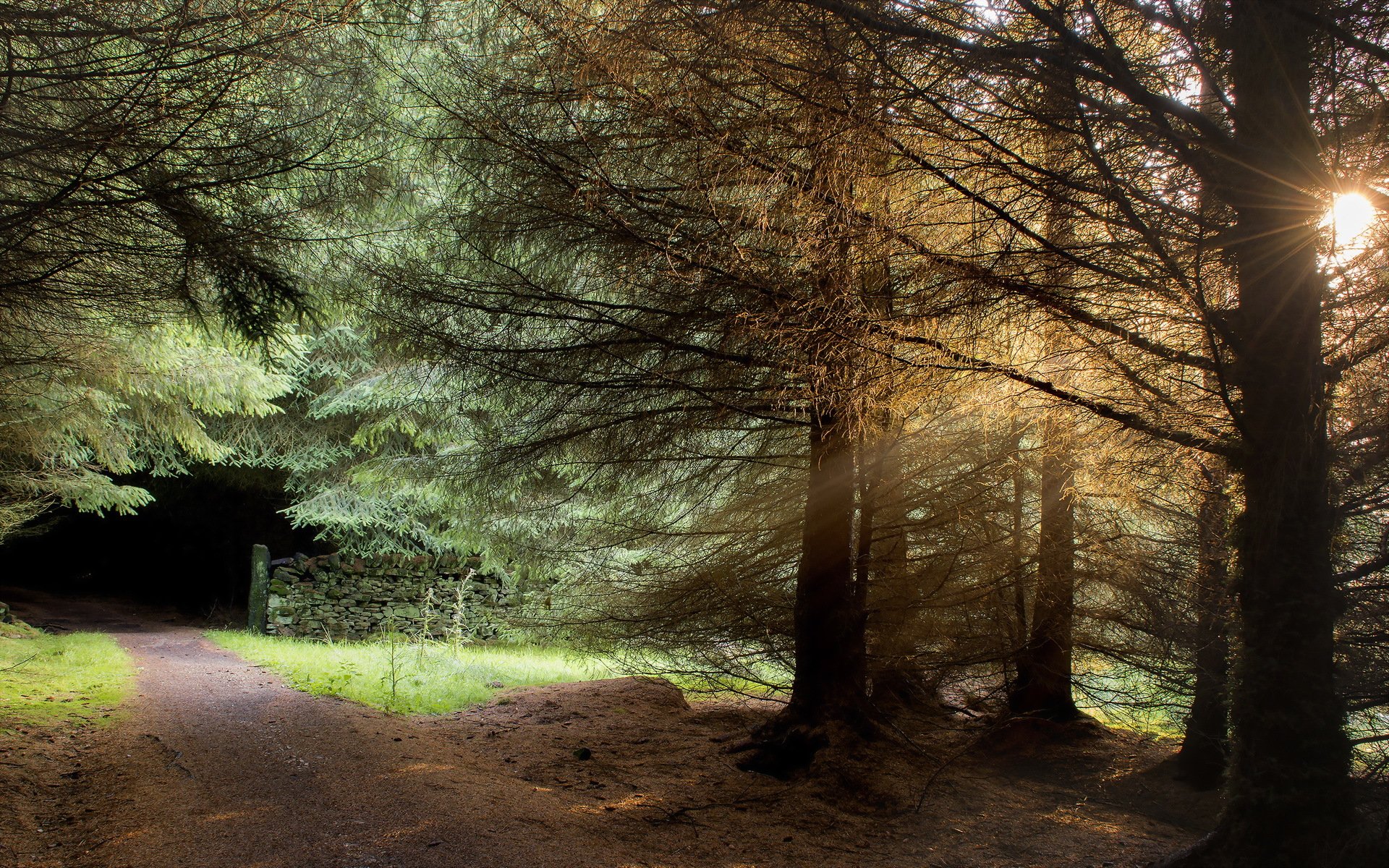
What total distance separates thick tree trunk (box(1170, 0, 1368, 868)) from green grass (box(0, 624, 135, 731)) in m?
7.56

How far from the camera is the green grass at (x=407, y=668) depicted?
788cm

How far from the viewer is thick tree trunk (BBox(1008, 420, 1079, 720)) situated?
257 inches

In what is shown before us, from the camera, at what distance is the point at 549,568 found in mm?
7195

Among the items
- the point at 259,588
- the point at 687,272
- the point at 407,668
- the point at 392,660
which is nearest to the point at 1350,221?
the point at 687,272

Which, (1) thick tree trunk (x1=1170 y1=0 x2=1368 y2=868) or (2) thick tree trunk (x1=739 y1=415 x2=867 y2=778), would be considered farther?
(2) thick tree trunk (x1=739 y1=415 x2=867 y2=778)

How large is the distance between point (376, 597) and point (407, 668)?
547 cm

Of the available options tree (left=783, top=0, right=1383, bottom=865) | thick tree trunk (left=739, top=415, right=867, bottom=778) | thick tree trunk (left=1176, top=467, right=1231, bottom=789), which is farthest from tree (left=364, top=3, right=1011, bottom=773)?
thick tree trunk (left=1176, top=467, right=1231, bottom=789)

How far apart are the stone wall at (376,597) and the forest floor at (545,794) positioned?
608 cm

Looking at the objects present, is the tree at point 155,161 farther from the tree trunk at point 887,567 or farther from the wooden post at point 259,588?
the wooden post at point 259,588

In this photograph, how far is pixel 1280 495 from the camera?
9.92 ft

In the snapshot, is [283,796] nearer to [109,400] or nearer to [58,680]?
[58,680]

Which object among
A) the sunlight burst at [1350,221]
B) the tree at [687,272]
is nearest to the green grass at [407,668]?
the tree at [687,272]

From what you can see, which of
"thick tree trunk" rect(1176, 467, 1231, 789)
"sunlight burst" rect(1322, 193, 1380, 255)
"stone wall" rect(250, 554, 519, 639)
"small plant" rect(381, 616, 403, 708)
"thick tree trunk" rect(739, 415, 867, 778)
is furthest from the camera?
"stone wall" rect(250, 554, 519, 639)

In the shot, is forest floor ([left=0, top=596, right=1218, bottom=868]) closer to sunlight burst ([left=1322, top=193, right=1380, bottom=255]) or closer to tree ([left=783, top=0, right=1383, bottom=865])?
tree ([left=783, top=0, right=1383, bottom=865])
